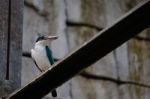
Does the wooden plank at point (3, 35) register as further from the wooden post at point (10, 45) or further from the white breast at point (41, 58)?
the white breast at point (41, 58)

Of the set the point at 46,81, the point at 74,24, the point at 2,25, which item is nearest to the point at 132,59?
the point at 74,24

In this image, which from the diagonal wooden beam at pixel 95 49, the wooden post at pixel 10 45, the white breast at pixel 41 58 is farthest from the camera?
the white breast at pixel 41 58

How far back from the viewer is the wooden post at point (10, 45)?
2.91m

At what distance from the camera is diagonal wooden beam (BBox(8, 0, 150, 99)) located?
6.79 ft

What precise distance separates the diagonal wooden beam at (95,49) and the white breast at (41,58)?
199cm

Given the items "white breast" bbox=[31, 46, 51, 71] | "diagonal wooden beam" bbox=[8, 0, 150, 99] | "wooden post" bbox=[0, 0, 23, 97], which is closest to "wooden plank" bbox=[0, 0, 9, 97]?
"wooden post" bbox=[0, 0, 23, 97]

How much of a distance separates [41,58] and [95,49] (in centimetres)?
239

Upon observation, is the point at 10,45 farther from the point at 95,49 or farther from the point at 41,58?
the point at 41,58

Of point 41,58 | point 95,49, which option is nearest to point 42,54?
point 41,58

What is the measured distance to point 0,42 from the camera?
2.94m

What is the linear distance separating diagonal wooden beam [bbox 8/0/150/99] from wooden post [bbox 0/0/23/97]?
454mm

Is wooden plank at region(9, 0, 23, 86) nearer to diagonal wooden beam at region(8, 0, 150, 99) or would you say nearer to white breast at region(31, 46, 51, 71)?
diagonal wooden beam at region(8, 0, 150, 99)

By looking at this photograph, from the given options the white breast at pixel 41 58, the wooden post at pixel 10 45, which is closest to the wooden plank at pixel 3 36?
the wooden post at pixel 10 45

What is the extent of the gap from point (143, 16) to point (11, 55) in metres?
1.04
